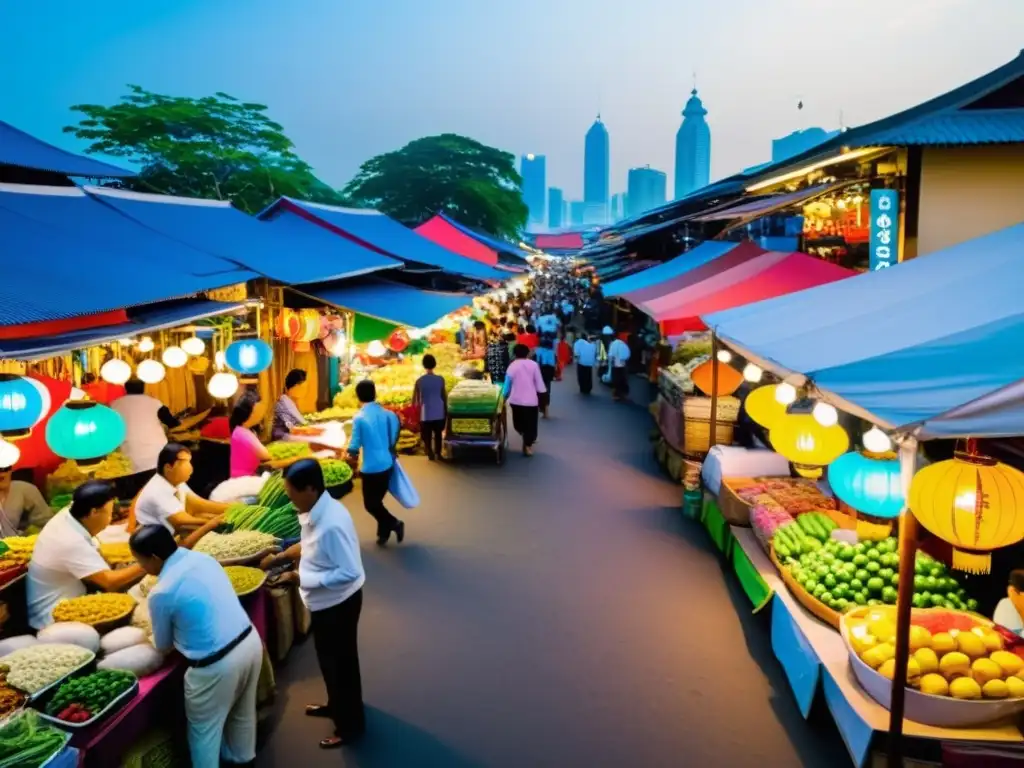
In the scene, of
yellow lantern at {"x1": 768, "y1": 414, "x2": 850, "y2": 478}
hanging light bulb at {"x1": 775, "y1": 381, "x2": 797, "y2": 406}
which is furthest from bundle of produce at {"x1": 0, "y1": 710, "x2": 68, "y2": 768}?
hanging light bulb at {"x1": 775, "y1": 381, "x2": 797, "y2": 406}

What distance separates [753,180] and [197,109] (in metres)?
27.6

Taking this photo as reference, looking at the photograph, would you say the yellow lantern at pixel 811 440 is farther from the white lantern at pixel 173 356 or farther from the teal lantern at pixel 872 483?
the white lantern at pixel 173 356

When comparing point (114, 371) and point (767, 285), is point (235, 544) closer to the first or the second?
point (114, 371)

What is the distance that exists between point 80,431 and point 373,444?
110 inches

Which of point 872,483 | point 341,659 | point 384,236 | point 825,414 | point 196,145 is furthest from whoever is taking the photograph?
point 196,145

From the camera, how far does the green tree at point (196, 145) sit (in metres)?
29.6

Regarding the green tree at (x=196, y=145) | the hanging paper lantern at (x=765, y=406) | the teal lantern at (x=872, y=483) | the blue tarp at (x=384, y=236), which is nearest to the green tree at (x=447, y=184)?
the green tree at (x=196, y=145)

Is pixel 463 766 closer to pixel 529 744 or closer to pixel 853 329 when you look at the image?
pixel 529 744

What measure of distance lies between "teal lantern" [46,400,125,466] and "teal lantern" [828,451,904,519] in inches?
196

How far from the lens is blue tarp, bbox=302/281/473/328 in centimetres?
1024

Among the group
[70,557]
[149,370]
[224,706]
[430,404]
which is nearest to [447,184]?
[430,404]

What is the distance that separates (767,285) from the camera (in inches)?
384

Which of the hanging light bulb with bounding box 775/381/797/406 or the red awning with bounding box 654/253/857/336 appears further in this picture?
the red awning with bounding box 654/253/857/336

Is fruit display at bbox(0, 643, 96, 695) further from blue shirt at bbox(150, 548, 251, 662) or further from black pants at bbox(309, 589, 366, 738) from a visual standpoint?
black pants at bbox(309, 589, 366, 738)
